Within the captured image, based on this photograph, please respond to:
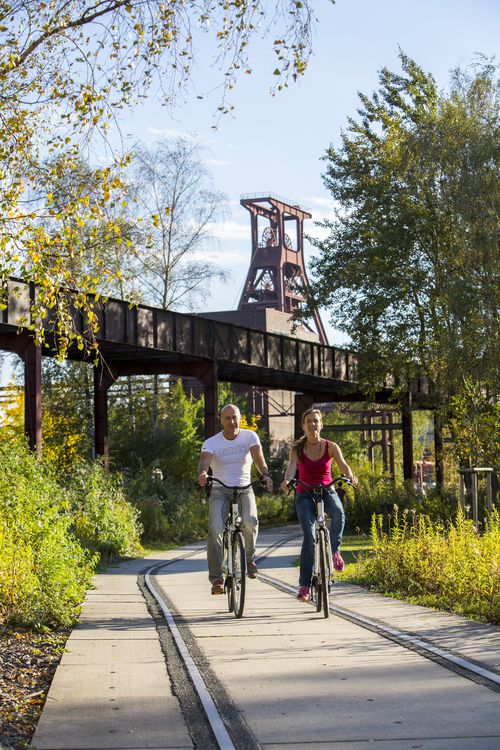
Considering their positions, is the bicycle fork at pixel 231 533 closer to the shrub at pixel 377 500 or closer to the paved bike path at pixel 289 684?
the paved bike path at pixel 289 684

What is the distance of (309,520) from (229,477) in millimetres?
873

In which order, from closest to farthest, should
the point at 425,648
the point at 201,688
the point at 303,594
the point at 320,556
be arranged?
1. the point at 201,688
2. the point at 425,648
3. the point at 320,556
4. the point at 303,594

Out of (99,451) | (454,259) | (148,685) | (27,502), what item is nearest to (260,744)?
(148,685)

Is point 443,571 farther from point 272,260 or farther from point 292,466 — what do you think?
point 272,260

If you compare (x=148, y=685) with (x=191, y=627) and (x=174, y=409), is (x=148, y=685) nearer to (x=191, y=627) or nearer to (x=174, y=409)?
(x=191, y=627)

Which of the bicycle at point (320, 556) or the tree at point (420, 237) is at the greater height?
the tree at point (420, 237)

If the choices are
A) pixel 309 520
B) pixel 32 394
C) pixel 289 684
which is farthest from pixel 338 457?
pixel 32 394

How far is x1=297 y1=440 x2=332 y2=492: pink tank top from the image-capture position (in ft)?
34.8

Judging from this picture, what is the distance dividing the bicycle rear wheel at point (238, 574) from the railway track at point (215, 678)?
543 millimetres

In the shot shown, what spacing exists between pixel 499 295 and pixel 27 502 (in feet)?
73.7

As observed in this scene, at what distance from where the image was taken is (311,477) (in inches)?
417

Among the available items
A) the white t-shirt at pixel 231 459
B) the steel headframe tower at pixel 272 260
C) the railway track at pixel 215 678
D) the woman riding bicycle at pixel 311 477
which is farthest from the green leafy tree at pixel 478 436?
the steel headframe tower at pixel 272 260

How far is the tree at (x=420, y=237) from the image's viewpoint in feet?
108

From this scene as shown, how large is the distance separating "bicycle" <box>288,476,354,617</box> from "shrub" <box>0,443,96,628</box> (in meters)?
2.29
